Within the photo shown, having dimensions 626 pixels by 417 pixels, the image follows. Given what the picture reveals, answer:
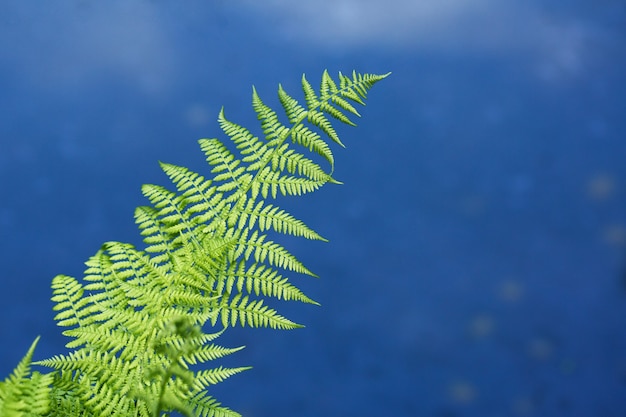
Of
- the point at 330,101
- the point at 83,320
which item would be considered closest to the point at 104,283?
the point at 83,320

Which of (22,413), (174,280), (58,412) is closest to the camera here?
(22,413)

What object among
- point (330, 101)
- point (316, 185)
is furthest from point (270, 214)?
point (330, 101)

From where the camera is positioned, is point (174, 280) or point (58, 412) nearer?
point (58, 412)

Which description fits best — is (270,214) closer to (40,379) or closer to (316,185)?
(316,185)

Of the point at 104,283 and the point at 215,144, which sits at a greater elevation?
the point at 215,144

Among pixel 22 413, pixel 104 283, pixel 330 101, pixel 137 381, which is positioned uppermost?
pixel 330 101

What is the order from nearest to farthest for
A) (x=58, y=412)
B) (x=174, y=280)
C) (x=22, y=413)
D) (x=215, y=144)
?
(x=22, y=413)
(x=58, y=412)
(x=174, y=280)
(x=215, y=144)
